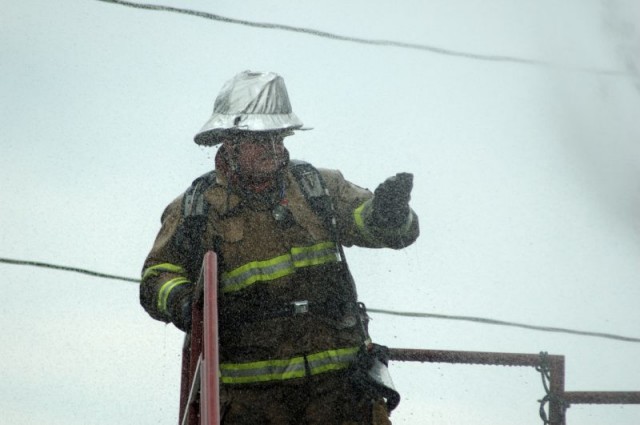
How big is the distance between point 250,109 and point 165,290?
759 mm

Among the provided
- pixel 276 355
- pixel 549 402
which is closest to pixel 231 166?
pixel 276 355

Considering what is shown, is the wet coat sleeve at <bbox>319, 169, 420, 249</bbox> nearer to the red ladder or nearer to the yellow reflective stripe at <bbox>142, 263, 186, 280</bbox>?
the yellow reflective stripe at <bbox>142, 263, 186, 280</bbox>

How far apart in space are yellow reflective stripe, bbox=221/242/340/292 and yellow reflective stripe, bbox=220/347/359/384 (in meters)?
0.28

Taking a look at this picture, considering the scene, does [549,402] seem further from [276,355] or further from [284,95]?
[284,95]

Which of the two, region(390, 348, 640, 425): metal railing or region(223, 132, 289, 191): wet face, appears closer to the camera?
region(223, 132, 289, 191): wet face

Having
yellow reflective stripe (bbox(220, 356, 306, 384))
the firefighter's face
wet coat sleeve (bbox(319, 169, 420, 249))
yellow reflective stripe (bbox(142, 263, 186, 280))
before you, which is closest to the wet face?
the firefighter's face

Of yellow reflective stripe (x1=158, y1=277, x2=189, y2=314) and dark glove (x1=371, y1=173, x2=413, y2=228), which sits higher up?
dark glove (x1=371, y1=173, x2=413, y2=228)

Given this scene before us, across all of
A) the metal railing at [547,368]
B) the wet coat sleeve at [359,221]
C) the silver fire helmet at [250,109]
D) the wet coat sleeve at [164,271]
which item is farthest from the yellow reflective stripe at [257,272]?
the metal railing at [547,368]

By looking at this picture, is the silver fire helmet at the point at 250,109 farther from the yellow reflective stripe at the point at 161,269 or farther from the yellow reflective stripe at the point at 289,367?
the yellow reflective stripe at the point at 289,367

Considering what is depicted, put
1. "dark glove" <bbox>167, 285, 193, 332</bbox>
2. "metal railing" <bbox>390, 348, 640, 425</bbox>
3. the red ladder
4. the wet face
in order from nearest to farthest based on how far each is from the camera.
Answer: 1. the red ladder
2. "dark glove" <bbox>167, 285, 193, 332</bbox>
3. the wet face
4. "metal railing" <bbox>390, 348, 640, 425</bbox>

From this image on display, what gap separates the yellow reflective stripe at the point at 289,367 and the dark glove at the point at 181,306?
235mm

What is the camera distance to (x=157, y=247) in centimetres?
391

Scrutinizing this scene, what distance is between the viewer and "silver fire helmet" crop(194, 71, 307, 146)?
3.95 metres

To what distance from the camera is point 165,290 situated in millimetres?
3730
